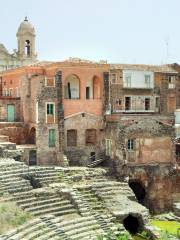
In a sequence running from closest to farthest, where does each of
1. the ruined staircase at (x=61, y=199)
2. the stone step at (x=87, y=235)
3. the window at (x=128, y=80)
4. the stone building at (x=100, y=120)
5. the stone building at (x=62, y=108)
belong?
the ruined staircase at (x=61, y=199) < the stone step at (x=87, y=235) < the stone building at (x=100, y=120) < the stone building at (x=62, y=108) < the window at (x=128, y=80)

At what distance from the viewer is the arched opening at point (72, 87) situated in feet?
130

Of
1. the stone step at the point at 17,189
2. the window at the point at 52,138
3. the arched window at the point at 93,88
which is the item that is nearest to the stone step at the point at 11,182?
the stone step at the point at 17,189

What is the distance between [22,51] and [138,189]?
2335 centimetres

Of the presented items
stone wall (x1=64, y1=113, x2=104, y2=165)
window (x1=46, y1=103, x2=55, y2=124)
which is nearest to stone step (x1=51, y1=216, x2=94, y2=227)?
stone wall (x1=64, y1=113, x2=104, y2=165)

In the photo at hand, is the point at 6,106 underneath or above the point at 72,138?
above

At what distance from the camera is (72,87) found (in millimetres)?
40219

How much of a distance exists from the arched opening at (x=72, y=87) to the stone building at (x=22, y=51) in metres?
14.4

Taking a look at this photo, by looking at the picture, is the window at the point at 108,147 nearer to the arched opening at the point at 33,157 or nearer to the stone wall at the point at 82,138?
the stone wall at the point at 82,138

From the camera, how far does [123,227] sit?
93.3ft

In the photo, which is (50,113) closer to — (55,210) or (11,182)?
(11,182)

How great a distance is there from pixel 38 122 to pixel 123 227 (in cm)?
1210

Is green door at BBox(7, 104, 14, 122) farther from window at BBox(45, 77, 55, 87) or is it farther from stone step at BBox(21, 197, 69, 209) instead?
stone step at BBox(21, 197, 69, 209)

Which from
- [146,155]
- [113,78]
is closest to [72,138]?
[146,155]

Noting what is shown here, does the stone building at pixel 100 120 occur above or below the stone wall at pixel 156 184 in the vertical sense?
above
